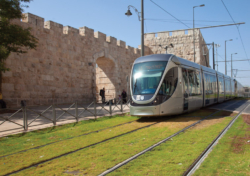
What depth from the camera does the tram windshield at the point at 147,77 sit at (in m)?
9.85

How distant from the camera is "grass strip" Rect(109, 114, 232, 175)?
158 inches

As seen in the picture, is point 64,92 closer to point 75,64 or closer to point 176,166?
point 75,64

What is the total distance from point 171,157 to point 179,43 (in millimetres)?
27585

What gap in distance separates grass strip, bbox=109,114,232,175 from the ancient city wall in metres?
10.4

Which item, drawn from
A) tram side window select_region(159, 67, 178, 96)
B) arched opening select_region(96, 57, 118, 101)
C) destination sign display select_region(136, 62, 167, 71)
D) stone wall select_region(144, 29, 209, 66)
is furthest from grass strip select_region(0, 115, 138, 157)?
stone wall select_region(144, 29, 209, 66)

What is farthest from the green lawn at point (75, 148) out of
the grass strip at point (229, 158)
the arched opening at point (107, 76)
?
the arched opening at point (107, 76)

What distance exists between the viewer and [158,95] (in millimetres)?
9641

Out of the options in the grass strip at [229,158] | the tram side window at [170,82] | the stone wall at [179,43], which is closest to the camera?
the grass strip at [229,158]

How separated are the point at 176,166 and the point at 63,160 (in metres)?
2.20

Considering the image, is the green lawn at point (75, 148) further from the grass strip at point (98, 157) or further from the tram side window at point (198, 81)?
the tram side window at point (198, 81)

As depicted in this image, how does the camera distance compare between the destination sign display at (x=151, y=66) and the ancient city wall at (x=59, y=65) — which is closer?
the destination sign display at (x=151, y=66)

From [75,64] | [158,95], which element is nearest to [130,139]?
[158,95]

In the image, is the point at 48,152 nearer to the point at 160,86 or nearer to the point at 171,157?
the point at 171,157

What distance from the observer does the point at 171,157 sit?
4.72m
